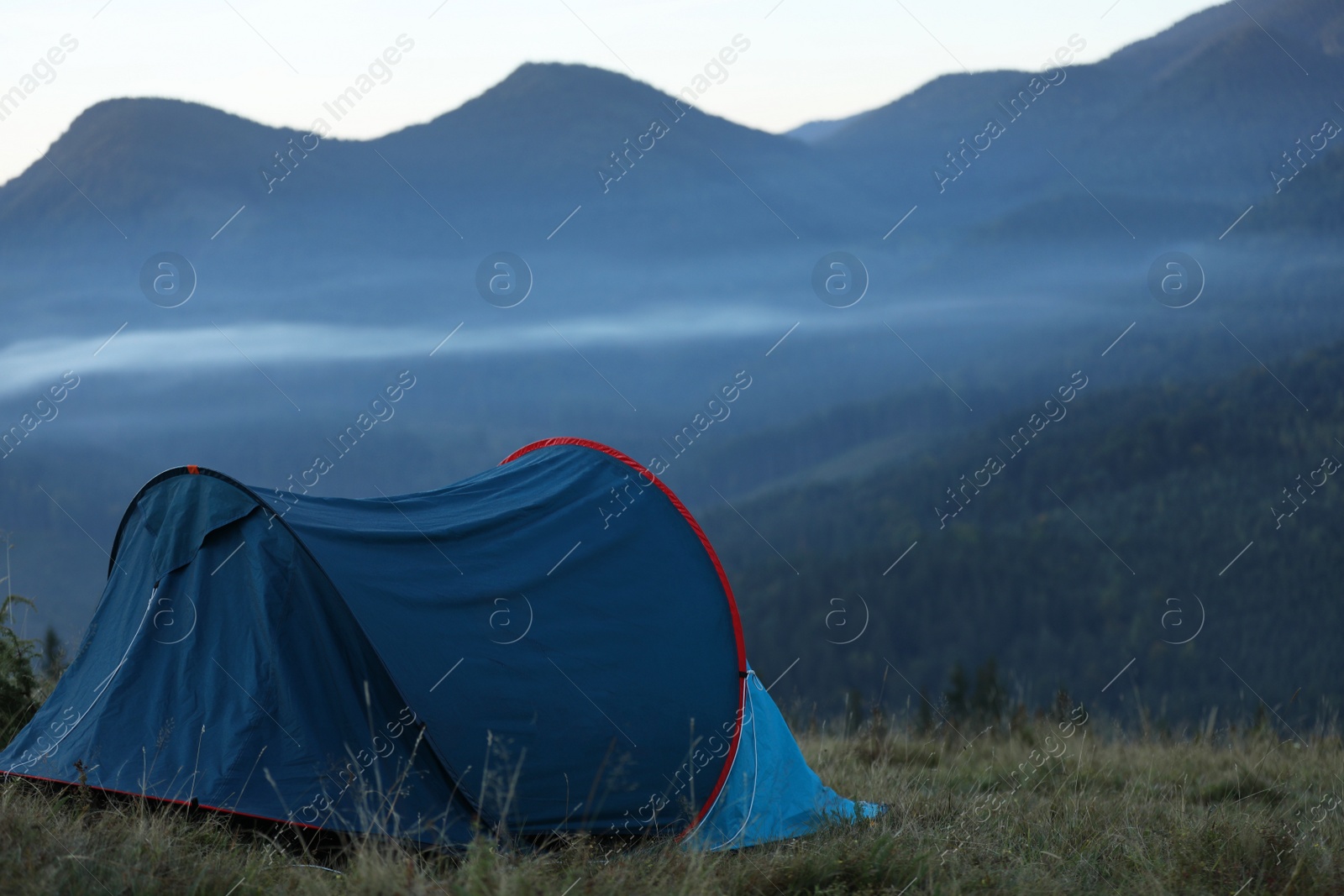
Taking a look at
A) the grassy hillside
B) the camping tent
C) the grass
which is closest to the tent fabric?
the camping tent

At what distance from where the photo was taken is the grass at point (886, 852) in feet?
10.7

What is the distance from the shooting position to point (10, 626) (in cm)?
586

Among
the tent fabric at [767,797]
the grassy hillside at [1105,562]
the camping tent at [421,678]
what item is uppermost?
the camping tent at [421,678]

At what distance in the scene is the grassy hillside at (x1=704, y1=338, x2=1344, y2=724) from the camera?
99.9 m

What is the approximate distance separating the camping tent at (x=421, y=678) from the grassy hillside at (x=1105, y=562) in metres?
81.5

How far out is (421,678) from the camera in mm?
4371

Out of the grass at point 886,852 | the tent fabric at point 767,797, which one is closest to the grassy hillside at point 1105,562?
the grass at point 886,852

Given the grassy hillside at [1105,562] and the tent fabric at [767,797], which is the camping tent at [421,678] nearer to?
the tent fabric at [767,797]

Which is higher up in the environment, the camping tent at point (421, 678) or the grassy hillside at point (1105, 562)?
the camping tent at point (421, 678)

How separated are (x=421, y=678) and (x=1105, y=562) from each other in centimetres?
13266

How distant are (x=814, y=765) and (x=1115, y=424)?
495 ft

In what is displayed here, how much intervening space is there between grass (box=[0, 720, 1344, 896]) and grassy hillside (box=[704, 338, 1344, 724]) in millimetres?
80055

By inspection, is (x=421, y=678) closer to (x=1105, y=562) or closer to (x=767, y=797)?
(x=767, y=797)

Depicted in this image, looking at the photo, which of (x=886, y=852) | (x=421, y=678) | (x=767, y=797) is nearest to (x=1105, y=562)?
(x=767, y=797)
